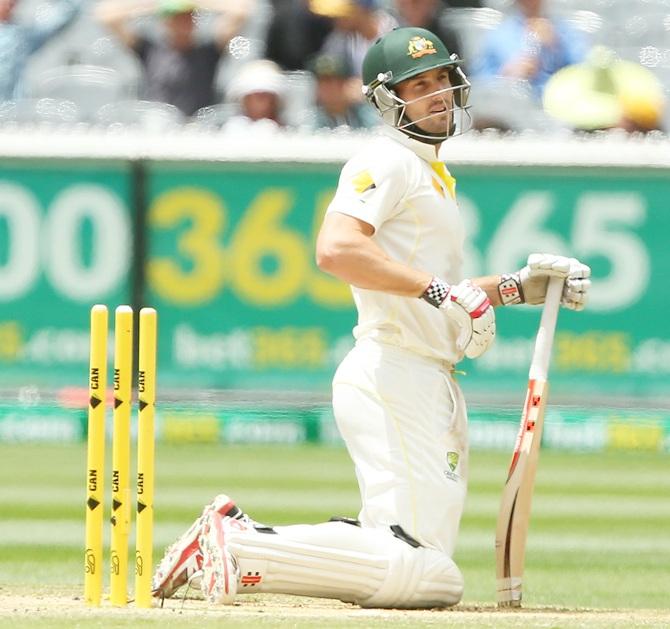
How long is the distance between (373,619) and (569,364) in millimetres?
5644

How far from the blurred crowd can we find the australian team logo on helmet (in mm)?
5588

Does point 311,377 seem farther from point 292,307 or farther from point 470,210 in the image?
point 470,210

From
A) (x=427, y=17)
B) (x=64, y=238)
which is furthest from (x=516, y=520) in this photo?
(x=427, y=17)

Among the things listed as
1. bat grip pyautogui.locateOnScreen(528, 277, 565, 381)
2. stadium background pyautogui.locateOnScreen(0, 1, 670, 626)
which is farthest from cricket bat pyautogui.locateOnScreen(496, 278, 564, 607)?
stadium background pyautogui.locateOnScreen(0, 1, 670, 626)

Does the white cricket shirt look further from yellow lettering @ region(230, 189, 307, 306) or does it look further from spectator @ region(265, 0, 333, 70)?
spectator @ region(265, 0, 333, 70)

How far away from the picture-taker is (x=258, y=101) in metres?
11.4

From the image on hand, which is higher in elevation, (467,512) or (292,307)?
(292,307)

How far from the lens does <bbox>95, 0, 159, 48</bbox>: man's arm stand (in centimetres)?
1244

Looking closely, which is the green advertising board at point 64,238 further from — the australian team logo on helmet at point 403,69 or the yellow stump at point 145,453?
the yellow stump at point 145,453

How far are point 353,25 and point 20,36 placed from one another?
232 cm

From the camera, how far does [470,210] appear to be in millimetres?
10625

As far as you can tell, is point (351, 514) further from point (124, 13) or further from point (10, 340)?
point (124, 13)

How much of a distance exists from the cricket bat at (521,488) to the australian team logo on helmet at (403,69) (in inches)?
24.8

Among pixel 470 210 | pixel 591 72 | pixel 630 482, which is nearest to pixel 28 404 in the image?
pixel 470 210
